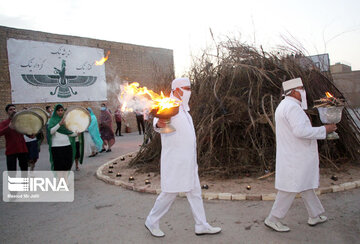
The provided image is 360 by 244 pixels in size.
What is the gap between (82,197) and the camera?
5.80 m

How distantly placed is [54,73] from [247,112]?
1313 cm

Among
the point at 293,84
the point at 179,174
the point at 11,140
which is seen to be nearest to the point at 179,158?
the point at 179,174

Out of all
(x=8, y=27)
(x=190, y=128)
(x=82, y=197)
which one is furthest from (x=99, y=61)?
(x=190, y=128)

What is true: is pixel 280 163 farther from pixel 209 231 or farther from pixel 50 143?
pixel 50 143

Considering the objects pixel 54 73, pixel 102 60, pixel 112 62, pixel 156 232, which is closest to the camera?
pixel 156 232

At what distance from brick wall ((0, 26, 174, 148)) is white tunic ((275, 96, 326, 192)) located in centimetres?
1160

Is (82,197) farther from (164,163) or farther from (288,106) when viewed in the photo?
(288,106)

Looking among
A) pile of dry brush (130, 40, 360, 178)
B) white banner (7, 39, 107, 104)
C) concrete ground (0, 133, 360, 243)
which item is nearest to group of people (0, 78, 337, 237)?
concrete ground (0, 133, 360, 243)

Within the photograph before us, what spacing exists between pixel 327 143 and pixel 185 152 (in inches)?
168

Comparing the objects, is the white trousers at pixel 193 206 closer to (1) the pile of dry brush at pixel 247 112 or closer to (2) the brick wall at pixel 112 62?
(1) the pile of dry brush at pixel 247 112

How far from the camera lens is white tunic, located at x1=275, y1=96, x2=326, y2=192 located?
346cm

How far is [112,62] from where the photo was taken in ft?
64.6

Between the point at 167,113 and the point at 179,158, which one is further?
the point at 179,158

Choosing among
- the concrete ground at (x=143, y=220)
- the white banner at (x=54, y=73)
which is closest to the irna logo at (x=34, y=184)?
the concrete ground at (x=143, y=220)
